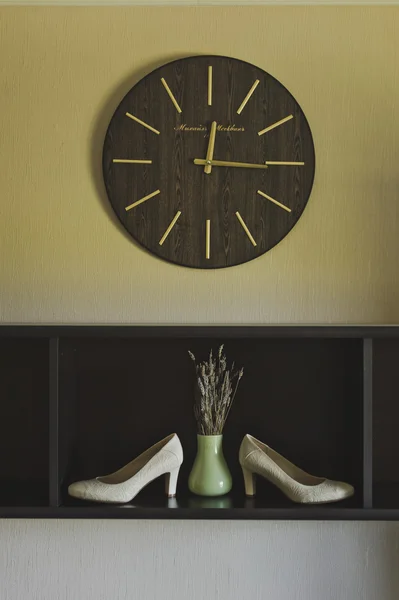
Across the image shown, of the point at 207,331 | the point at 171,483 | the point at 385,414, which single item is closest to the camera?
the point at 207,331

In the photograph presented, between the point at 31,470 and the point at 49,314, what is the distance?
39cm

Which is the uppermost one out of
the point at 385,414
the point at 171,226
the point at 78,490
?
the point at 171,226

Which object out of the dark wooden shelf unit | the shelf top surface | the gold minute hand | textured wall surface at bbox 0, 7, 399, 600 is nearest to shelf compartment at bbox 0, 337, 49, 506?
the dark wooden shelf unit

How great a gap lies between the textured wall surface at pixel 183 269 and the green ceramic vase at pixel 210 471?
0.21 meters

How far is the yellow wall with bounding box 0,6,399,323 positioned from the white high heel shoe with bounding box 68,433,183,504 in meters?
0.33

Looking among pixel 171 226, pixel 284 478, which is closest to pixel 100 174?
pixel 171 226

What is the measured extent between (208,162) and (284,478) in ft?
2.52

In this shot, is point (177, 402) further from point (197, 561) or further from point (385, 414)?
point (385, 414)

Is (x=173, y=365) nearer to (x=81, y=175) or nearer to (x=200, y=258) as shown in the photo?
(x=200, y=258)

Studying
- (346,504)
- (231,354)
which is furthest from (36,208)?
(346,504)

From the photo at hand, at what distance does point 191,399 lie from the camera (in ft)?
5.92

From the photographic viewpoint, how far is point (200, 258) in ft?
5.92

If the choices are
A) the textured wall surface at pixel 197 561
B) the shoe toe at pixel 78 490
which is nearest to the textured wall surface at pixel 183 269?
the textured wall surface at pixel 197 561

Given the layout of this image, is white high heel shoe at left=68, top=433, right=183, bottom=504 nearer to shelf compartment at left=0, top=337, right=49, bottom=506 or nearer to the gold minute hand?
shelf compartment at left=0, top=337, right=49, bottom=506
